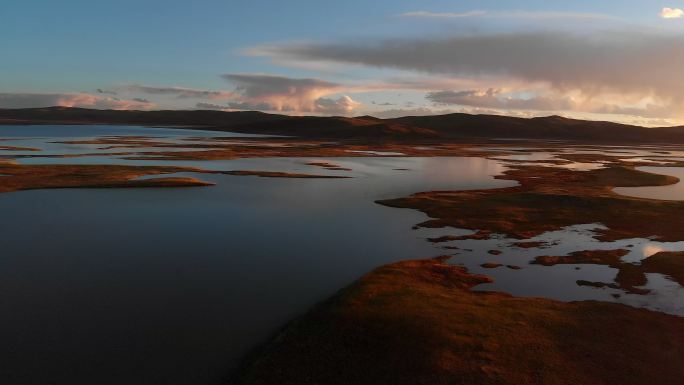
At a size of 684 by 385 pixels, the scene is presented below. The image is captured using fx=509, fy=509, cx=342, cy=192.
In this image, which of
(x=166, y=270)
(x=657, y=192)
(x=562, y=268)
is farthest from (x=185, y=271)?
(x=657, y=192)

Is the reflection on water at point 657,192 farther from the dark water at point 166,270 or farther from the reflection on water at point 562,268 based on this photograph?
the dark water at point 166,270

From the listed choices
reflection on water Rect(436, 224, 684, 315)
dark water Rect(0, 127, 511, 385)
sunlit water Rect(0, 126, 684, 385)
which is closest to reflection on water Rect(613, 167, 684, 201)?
reflection on water Rect(436, 224, 684, 315)

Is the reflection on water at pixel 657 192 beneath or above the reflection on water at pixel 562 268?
above

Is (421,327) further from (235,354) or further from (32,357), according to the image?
(32,357)

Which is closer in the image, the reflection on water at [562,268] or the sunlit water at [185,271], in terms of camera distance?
the sunlit water at [185,271]

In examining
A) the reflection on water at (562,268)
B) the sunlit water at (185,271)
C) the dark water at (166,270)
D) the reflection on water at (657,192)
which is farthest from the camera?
the reflection on water at (657,192)

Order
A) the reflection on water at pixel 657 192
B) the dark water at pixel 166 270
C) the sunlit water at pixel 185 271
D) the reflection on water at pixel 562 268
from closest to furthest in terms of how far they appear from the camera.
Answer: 1. the dark water at pixel 166 270
2. the sunlit water at pixel 185 271
3. the reflection on water at pixel 562 268
4. the reflection on water at pixel 657 192

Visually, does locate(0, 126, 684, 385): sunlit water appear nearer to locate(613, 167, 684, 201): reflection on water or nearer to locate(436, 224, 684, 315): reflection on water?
locate(436, 224, 684, 315): reflection on water

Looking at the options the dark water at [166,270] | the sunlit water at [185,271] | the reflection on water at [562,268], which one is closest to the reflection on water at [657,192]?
the reflection on water at [562,268]

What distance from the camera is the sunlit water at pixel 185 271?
20.1 meters

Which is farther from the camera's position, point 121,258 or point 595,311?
point 121,258

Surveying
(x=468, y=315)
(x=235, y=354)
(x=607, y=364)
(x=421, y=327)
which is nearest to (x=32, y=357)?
(x=235, y=354)

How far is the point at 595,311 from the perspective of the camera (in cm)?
2438

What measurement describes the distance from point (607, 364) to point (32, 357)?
21.9 metres
